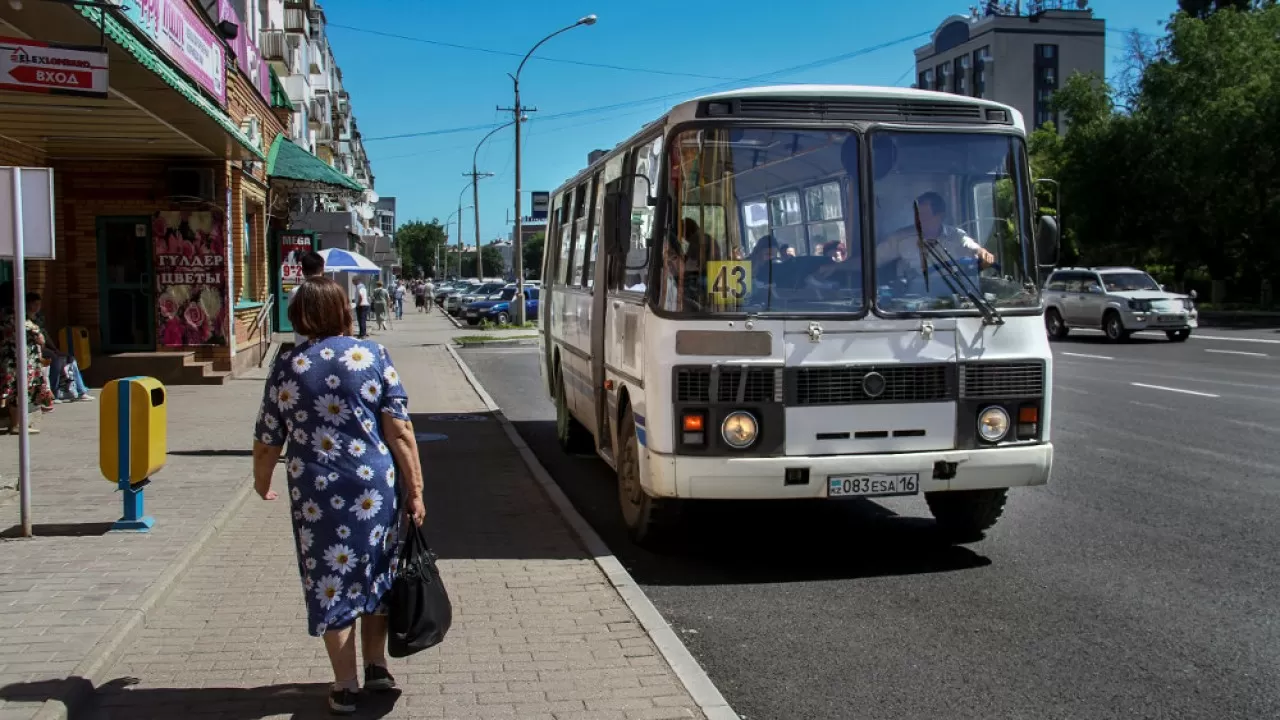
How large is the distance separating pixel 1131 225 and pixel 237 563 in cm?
5045

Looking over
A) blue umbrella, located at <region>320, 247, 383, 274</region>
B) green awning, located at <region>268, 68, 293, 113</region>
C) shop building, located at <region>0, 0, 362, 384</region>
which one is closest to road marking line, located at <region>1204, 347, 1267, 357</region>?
blue umbrella, located at <region>320, 247, 383, 274</region>

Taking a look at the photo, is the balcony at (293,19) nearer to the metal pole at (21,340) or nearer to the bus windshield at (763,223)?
the metal pole at (21,340)

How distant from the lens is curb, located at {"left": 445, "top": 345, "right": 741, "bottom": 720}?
4691mm

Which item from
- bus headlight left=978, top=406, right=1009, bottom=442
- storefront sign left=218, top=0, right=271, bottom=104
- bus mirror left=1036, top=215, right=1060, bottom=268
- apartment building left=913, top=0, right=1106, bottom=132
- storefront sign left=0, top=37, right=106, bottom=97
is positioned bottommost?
bus headlight left=978, top=406, right=1009, bottom=442

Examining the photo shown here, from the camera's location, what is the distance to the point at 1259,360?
22.2 metres

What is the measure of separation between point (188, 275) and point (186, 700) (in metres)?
15.5

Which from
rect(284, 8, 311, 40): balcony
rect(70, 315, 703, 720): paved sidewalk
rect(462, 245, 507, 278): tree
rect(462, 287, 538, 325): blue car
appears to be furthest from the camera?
rect(462, 245, 507, 278): tree

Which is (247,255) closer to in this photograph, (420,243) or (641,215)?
(641,215)

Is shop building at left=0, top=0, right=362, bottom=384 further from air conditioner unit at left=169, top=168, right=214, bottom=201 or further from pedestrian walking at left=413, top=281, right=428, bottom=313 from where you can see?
pedestrian walking at left=413, top=281, right=428, bottom=313

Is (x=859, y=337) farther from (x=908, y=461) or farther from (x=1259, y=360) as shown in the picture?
(x=1259, y=360)

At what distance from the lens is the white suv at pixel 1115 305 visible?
27.7m

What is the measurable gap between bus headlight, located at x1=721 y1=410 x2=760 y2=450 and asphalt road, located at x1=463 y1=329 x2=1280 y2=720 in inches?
32.9

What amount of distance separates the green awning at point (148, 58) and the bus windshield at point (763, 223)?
5239mm

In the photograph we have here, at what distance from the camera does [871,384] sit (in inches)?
267
